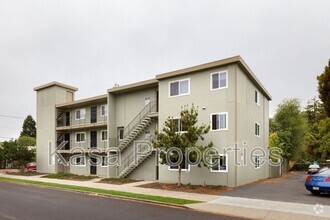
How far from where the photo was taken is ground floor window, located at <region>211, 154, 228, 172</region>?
18.4 m

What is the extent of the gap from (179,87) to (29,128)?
6827cm

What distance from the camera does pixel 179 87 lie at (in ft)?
69.4

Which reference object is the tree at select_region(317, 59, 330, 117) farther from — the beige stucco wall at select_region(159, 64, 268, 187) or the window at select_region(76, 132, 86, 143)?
the window at select_region(76, 132, 86, 143)

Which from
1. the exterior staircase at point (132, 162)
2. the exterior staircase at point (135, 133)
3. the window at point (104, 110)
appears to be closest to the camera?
the exterior staircase at point (132, 162)

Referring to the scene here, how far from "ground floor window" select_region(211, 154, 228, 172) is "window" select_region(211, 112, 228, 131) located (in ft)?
5.91

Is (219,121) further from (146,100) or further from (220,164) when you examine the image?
(146,100)

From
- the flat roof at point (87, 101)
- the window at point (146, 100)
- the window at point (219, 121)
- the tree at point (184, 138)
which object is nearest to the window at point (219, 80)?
the window at point (219, 121)

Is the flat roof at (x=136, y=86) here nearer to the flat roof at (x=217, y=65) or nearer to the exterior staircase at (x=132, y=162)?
the flat roof at (x=217, y=65)

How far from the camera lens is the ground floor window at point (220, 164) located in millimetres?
18438

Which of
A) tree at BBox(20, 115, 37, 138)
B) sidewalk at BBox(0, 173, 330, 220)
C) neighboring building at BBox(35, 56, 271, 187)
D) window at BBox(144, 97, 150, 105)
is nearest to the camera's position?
sidewalk at BBox(0, 173, 330, 220)

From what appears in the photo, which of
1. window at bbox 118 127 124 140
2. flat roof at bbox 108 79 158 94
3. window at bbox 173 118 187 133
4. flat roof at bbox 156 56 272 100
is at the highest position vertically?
flat roof at bbox 156 56 272 100

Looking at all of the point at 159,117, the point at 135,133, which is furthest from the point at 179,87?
the point at 135,133

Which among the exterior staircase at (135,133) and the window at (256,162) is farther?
the exterior staircase at (135,133)

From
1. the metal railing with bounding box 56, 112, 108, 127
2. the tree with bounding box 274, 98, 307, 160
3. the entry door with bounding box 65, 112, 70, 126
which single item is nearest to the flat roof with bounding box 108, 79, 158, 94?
the metal railing with bounding box 56, 112, 108, 127
